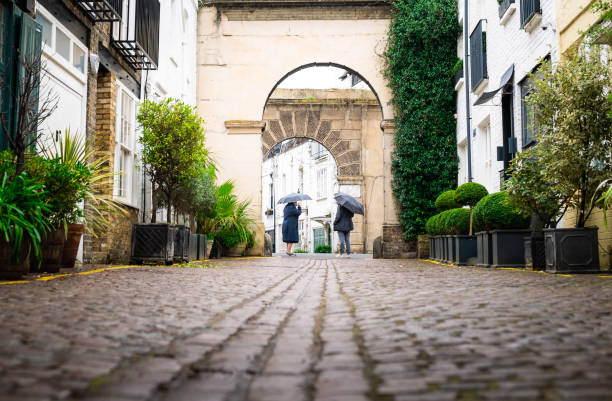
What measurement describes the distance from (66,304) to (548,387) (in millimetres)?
2964

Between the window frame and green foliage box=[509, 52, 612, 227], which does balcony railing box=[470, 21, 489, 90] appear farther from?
the window frame

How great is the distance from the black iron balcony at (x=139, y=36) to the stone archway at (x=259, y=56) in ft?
15.8

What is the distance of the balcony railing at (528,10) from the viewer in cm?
1009

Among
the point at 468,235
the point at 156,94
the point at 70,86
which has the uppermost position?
the point at 156,94

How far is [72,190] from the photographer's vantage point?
22.4 feet

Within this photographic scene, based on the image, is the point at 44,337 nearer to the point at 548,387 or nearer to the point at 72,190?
the point at 548,387

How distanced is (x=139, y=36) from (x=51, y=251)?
16.4 feet

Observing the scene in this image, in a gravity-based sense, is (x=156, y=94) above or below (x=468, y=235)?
above

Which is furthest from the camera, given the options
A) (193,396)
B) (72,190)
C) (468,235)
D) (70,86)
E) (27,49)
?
(468,235)

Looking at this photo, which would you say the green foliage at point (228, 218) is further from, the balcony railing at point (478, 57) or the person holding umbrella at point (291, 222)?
the balcony railing at point (478, 57)

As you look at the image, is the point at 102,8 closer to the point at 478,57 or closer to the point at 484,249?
the point at 484,249

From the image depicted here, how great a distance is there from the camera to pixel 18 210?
5594mm

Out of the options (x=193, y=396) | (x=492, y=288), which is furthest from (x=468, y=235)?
(x=193, y=396)

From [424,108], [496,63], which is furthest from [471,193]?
[424,108]
